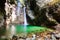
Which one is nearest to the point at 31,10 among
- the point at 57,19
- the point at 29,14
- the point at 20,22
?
the point at 29,14

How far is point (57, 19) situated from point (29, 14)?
2767mm

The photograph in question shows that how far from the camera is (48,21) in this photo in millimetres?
11250

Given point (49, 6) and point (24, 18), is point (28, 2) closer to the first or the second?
point (24, 18)

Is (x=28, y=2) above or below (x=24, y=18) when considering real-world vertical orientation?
above

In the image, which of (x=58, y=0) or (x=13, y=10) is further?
(x=13, y=10)

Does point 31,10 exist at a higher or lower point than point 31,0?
lower

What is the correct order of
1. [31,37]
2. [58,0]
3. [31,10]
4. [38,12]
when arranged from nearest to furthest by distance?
[31,37], [58,0], [38,12], [31,10]

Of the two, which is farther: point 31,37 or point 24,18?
point 24,18

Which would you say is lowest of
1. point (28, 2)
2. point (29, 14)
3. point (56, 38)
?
point (56, 38)

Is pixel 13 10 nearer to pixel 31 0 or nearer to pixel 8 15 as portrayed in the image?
pixel 8 15

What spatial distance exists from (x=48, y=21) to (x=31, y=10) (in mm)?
2133

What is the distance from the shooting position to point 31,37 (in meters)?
6.95

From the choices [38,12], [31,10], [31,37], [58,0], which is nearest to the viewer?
[31,37]

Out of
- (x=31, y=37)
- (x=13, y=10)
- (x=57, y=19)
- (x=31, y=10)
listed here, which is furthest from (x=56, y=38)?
(x=13, y=10)
